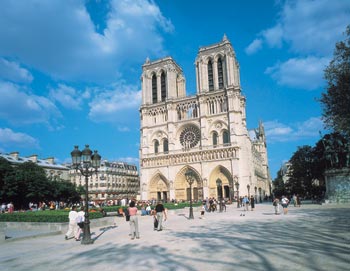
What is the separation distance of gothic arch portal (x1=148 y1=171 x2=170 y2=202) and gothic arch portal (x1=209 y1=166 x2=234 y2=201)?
9254 mm

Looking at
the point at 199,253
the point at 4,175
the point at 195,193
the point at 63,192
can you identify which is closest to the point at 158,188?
the point at 195,193

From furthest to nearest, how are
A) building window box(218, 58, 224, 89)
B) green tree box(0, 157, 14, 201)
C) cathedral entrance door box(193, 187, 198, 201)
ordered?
building window box(218, 58, 224, 89) → cathedral entrance door box(193, 187, 198, 201) → green tree box(0, 157, 14, 201)

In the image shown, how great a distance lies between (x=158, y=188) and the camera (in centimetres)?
5719

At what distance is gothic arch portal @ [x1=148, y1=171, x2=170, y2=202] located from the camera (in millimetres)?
56594

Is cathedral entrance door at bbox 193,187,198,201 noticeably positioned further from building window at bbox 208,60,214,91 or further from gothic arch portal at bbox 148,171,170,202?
building window at bbox 208,60,214,91

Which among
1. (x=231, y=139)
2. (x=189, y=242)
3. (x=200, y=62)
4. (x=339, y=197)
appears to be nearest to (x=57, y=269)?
(x=189, y=242)

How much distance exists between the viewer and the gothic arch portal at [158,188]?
186ft

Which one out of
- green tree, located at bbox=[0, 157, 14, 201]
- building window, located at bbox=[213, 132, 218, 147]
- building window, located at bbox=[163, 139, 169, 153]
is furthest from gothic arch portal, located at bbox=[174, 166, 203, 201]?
green tree, located at bbox=[0, 157, 14, 201]

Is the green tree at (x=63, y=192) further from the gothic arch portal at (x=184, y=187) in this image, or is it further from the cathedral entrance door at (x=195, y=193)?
the cathedral entrance door at (x=195, y=193)

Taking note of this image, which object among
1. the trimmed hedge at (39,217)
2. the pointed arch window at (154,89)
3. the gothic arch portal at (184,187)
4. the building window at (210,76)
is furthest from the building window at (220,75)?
the trimmed hedge at (39,217)

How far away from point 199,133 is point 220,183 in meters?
9.73

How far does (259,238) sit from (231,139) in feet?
132

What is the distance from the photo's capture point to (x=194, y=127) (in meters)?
55.9

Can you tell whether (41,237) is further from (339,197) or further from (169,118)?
(169,118)
